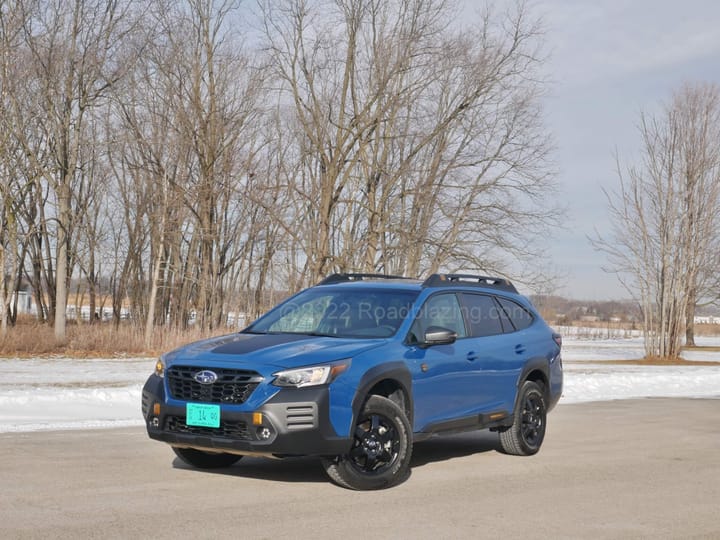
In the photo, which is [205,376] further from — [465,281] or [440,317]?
[465,281]

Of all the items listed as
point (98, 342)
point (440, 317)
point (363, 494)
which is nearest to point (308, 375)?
point (363, 494)

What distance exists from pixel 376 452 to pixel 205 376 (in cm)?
154

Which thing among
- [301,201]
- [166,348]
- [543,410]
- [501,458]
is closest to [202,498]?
[501,458]

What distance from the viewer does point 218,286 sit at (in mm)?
38719


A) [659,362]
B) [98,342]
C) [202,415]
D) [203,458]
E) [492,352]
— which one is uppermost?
[492,352]

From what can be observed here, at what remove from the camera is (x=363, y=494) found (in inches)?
311

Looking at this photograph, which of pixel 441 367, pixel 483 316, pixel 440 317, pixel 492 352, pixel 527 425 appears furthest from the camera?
pixel 527 425

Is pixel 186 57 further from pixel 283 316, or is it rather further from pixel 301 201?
pixel 283 316

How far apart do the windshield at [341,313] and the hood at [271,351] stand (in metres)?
0.44

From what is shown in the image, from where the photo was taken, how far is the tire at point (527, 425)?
10.4 m

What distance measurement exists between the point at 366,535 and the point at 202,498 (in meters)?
1.68

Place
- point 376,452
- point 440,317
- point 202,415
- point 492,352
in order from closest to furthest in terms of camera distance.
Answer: point 202,415, point 376,452, point 440,317, point 492,352

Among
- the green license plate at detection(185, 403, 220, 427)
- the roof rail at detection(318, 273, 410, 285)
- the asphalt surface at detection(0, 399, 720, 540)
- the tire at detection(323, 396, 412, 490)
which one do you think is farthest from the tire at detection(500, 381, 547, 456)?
the green license plate at detection(185, 403, 220, 427)

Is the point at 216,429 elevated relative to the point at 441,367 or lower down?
lower down
